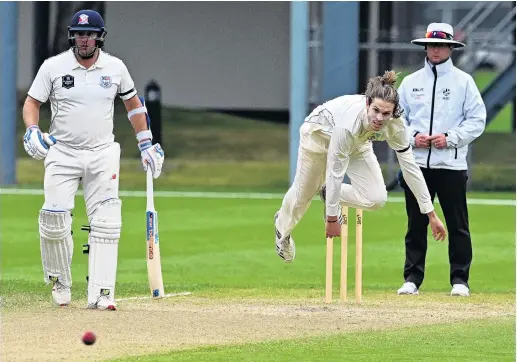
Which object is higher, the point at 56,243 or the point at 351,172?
the point at 351,172

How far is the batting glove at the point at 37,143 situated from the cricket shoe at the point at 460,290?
3221 mm

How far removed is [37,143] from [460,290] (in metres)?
3.36

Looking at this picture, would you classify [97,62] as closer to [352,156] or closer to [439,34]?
[352,156]

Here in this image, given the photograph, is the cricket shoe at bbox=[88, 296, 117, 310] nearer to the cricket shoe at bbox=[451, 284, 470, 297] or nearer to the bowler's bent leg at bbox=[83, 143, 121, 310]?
the bowler's bent leg at bbox=[83, 143, 121, 310]

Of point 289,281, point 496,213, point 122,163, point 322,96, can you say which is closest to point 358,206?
point 289,281

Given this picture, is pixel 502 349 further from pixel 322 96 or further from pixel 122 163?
pixel 122 163

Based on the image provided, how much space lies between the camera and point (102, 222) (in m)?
8.77

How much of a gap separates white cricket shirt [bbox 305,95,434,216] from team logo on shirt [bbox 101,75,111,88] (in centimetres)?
147

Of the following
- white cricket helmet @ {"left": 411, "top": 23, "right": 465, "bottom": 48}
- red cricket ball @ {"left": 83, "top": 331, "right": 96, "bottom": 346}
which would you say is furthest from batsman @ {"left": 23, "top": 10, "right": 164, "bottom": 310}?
white cricket helmet @ {"left": 411, "top": 23, "right": 465, "bottom": 48}

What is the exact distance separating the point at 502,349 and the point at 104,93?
304 centimetres

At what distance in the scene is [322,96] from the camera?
2020cm

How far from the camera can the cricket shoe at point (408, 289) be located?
32.7 feet

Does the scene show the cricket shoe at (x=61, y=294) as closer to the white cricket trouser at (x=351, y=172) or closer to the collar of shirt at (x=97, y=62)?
the collar of shirt at (x=97, y=62)

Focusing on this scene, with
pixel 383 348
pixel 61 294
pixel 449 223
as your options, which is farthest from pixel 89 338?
pixel 449 223
